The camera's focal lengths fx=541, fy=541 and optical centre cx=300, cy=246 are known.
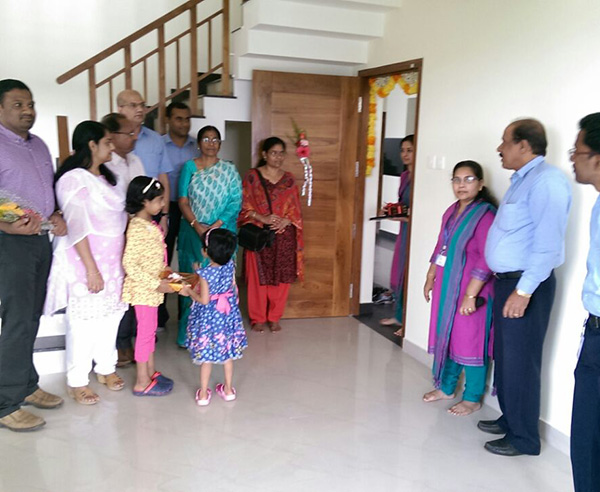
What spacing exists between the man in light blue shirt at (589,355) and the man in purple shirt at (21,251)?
7.74 ft

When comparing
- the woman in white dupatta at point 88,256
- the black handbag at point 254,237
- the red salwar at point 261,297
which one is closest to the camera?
the woman in white dupatta at point 88,256

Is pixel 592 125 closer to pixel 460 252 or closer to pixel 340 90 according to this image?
pixel 460 252

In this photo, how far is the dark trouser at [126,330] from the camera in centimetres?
353

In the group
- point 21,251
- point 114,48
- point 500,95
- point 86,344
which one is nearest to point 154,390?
point 86,344

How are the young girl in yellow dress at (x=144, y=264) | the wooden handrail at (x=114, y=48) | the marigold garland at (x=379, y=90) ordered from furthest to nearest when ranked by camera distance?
1. the marigold garland at (x=379, y=90)
2. the wooden handrail at (x=114, y=48)
3. the young girl in yellow dress at (x=144, y=264)

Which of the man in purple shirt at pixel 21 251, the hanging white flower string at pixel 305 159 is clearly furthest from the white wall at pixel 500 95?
the man in purple shirt at pixel 21 251

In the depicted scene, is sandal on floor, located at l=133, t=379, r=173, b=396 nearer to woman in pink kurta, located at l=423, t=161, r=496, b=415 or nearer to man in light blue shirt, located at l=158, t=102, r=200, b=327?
man in light blue shirt, located at l=158, t=102, r=200, b=327

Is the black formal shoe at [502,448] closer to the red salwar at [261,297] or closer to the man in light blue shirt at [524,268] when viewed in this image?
the man in light blue shirt at [524,268]

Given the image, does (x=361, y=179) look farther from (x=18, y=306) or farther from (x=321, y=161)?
(x=18, y=306)

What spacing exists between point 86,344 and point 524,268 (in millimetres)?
2358

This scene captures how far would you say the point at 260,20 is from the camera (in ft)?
13.3

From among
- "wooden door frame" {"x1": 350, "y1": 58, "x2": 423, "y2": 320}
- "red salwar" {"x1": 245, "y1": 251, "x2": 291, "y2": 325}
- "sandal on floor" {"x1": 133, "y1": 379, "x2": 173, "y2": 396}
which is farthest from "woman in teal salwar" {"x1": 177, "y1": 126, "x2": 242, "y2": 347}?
"wooden door frame" {"x1": 350, "y1": 58, "x2": 423, "y2": 320}

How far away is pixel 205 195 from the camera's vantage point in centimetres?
373

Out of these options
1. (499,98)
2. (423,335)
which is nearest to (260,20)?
(499,98)
